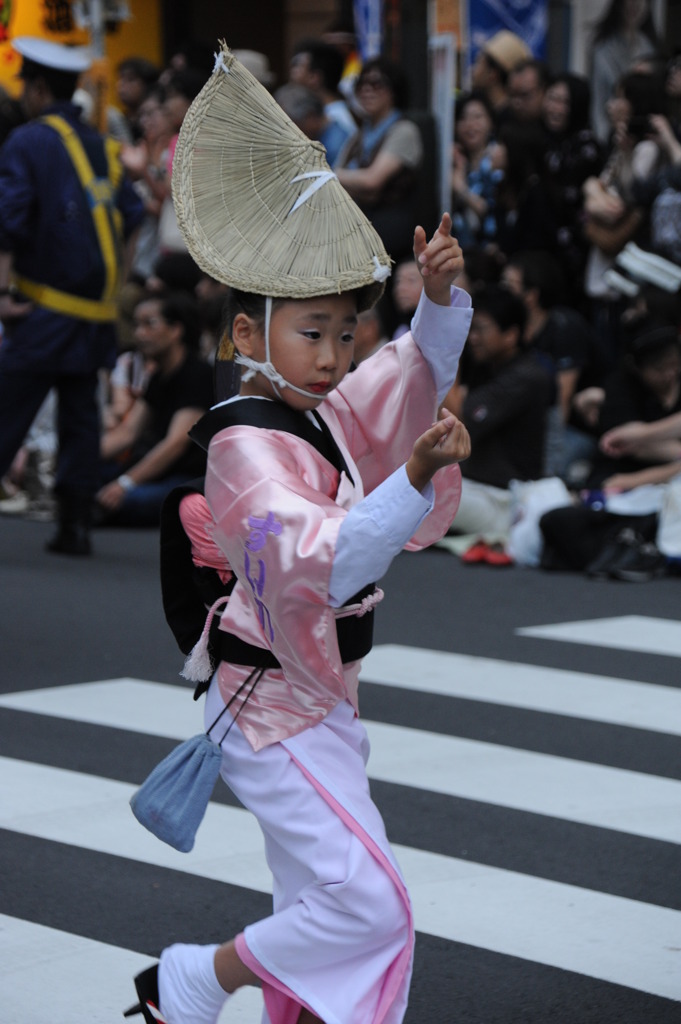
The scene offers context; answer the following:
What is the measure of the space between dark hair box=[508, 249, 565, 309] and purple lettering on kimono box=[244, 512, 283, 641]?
22.7ft

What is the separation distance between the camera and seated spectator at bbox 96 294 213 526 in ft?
28.9

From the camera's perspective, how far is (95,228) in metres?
7.62

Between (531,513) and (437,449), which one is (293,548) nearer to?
(437,449)

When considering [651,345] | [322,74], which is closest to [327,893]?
[651,345]

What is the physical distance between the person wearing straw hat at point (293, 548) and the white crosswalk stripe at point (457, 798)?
2.08 feet

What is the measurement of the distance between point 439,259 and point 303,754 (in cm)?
82

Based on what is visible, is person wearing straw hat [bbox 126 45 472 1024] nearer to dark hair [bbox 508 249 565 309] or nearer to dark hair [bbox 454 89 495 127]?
dark hair [bbox 508 249 565 309]

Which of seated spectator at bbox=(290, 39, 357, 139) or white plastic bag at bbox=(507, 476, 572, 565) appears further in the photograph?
seated spectator at bbox=(290, 39, 357, 139)

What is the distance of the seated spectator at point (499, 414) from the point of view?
325 inches

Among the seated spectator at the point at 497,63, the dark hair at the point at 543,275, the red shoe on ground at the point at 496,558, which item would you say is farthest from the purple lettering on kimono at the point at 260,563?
the seated spectator at the point at 497,63

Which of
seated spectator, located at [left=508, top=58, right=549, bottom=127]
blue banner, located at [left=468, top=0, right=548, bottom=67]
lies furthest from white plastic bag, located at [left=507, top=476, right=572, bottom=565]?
blue banner, located at [left=468, top=0, right=548, bottom=67]

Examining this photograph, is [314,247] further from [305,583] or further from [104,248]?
[104,248]

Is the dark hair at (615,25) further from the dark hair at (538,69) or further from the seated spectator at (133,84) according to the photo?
the seated spectator at (133,84)

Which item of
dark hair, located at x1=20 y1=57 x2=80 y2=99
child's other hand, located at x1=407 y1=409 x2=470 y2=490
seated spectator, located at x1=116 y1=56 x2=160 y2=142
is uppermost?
child's other hand, located at x1=407 y1=409 x2=470 y2=490
